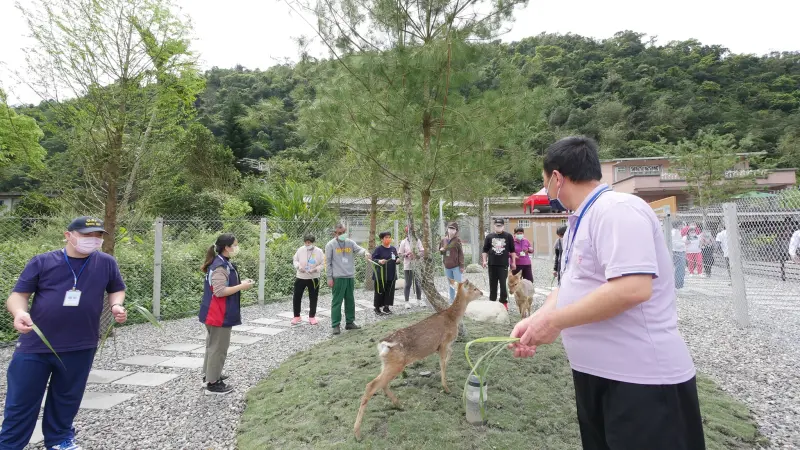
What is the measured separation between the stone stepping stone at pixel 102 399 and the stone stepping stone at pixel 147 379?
12.9 inches

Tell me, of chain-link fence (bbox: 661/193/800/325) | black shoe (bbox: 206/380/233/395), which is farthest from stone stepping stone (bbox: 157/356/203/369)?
chain-link fence (bbox: 661/193/800/325)

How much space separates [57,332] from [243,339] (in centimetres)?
382

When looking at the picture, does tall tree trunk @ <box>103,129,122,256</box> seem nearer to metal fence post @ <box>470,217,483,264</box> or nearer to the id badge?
the id badge

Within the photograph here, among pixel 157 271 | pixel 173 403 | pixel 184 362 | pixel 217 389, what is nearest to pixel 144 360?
pixel 184 362

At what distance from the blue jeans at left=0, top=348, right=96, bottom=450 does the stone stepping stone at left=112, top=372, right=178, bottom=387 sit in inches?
63.3

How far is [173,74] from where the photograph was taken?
6.14 metres

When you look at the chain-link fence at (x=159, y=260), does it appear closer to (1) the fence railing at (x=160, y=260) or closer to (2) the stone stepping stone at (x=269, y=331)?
(1) the fence railing at (x=160, y=260)

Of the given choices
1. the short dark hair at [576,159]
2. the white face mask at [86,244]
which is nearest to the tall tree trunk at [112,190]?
the white face mask at [86,244]

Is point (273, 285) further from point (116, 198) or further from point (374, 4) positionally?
point (374, 4)

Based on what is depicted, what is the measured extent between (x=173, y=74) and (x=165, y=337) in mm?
4131

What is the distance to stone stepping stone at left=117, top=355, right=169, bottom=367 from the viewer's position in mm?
5074

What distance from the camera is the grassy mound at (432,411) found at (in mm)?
2793

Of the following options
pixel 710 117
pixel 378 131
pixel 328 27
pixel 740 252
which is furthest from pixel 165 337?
pixel 710 117

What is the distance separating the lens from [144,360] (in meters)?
5.22
